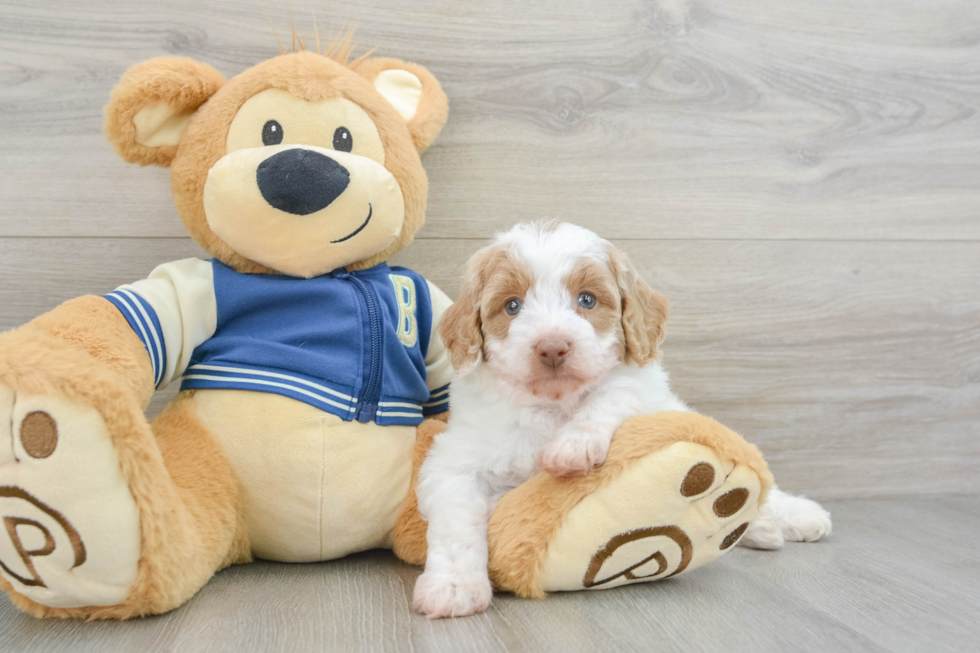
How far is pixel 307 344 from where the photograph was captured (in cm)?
151

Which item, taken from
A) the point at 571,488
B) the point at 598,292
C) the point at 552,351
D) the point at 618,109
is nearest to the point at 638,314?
the point at 598,292

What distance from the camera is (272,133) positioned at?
1.47 metres

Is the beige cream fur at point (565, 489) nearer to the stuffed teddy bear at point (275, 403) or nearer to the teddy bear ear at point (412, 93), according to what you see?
the stuffed teddy bear at point (275, 403)

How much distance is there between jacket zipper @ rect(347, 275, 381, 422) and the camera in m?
1.49

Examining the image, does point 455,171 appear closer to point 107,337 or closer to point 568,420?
point 568,420

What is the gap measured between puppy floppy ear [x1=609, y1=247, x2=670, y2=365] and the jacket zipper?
514 mm

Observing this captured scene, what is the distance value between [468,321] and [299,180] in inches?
16.8

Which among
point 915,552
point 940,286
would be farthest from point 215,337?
point 940,286

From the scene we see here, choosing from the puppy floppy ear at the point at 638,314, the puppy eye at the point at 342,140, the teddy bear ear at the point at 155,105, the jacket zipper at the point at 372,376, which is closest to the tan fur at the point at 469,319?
the jacket zipper at the point at 372,376

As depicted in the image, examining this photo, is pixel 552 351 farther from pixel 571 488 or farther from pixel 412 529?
pixel 412 529

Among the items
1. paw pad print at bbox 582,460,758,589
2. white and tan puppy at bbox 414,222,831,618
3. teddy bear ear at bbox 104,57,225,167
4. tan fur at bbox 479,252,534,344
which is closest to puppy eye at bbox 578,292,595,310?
white and tan puppy at bbox 414,222,831,618

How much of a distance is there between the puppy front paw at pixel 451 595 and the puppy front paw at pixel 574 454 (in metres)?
0.23

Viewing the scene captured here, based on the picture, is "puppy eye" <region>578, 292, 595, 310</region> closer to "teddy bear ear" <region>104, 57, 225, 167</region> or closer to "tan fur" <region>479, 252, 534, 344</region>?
"tan fur" <region>479, 252, 534, 344</region>

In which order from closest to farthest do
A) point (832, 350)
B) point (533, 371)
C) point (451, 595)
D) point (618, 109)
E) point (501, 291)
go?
point (451, 595), point (533, 371), point (501, 291), point (618, 109), point (832, 350)
